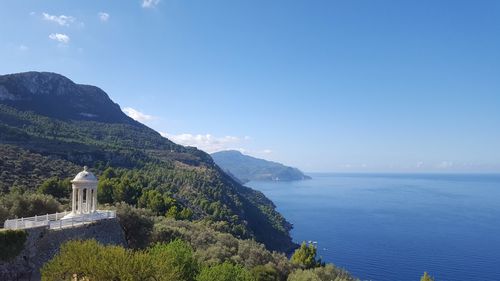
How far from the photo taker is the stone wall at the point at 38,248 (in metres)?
19.3

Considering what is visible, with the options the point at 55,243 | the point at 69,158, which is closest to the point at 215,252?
the point at 55,243

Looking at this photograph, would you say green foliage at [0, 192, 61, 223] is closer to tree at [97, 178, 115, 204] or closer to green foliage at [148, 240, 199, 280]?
green foliage at [148, 240, 199, 280]

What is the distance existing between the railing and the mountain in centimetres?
2244

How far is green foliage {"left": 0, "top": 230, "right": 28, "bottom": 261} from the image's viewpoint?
61.8 feet

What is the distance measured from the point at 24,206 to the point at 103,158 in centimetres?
5703

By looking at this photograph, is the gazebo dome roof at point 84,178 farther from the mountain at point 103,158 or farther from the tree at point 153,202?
the tree at point 153,202

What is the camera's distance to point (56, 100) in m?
144

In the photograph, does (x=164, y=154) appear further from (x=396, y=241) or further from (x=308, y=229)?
(x=396, y=241)

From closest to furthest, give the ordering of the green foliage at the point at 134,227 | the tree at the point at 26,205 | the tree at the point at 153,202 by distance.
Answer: the tree at the point at 26,205
the green foliage at the point at 134,227
the tree at the point at 153,202

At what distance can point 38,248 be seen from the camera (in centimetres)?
2091

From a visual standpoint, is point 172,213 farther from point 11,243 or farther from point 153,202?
point 11,243

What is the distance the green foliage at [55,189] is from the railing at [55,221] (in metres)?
19.3

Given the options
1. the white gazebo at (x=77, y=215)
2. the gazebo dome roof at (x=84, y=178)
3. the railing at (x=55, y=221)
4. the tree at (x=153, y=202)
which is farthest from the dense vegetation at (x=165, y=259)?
the tree at (x=153, y=202)

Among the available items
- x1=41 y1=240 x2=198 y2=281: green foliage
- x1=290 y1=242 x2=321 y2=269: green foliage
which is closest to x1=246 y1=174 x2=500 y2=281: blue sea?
x1=290 y1=242 x2=321 y2=269: green foliage
